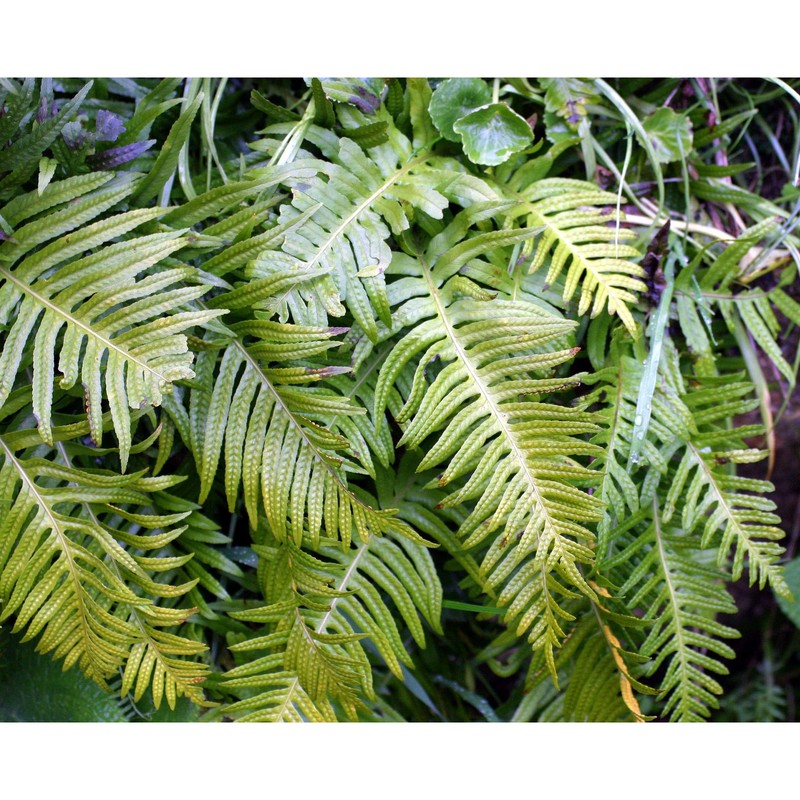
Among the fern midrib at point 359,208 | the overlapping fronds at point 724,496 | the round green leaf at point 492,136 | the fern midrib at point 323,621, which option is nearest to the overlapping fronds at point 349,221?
the fern midrib at point 359,208

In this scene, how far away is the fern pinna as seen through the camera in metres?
1.08

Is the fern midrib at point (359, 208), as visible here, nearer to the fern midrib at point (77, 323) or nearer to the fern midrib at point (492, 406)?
the fern midrib at point (492, 406)

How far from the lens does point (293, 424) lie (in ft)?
3.61

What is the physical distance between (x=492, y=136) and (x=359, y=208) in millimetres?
293

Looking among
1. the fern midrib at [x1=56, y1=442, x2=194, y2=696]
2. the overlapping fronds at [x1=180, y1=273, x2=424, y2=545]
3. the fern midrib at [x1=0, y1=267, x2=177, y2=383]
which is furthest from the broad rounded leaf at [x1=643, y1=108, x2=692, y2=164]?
the fern midrib at [x1=56, y1=442, x2=194, y2=696]

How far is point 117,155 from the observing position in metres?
1.16

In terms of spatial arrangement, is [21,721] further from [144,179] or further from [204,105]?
[204,105]

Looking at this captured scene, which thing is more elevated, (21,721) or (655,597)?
(655,597)

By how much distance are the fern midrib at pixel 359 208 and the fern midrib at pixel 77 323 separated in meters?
0.32

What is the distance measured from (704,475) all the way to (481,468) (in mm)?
474

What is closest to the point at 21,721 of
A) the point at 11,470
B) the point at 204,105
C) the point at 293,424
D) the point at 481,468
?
the point at 11,470

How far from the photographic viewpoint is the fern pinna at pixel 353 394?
108 cm

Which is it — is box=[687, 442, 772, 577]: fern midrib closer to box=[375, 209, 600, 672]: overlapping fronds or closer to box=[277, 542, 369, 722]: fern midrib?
box=[375, 209, 600, 672]: overlapping fronds

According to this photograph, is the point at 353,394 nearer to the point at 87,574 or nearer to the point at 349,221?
the point at 349,221
